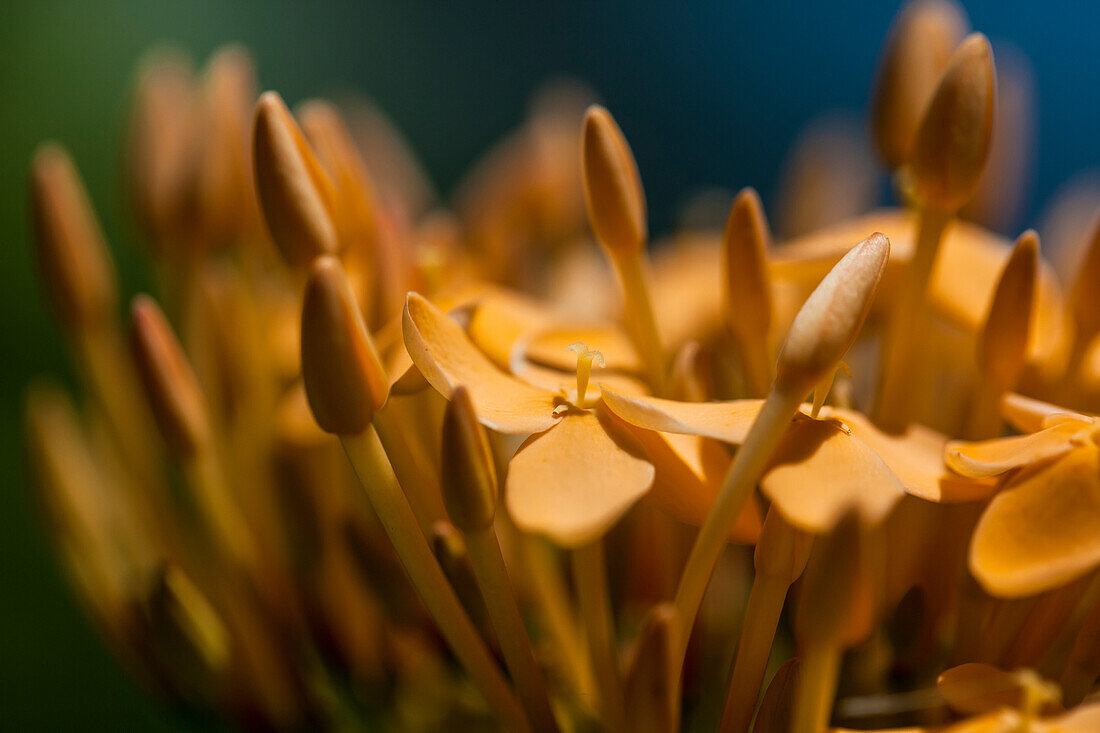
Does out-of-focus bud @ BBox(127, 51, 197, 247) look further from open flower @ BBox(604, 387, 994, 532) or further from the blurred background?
open flower @ BBox(604, 387, 994, 532)

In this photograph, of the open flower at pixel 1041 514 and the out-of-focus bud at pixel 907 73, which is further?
the out-of-focus bud at pixel 907 73

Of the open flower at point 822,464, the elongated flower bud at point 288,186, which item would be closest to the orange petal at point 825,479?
the open flower at point 822,464

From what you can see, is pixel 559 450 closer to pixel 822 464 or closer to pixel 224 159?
pixel 822 464

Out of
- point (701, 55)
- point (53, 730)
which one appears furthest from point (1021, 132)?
point (701, 55)

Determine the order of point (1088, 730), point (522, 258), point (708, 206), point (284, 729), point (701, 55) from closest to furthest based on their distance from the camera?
point (1088, 730)
point (284, 729)
point (522, 258)
point (708, 206)
point (701, 55)

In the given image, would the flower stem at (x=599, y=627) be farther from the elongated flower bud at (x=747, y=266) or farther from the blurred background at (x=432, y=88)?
the blurred background at (x=432, y=88)

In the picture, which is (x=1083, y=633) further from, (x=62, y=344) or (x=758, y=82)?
(x=758, y=82)
